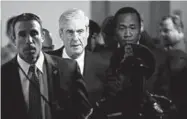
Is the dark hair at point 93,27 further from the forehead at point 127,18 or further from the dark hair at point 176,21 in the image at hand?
the dark hair at point 176,21

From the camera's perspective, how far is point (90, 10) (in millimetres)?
1797

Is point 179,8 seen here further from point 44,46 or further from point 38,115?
point 38,115

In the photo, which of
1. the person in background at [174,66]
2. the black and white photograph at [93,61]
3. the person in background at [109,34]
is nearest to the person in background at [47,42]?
the black and white photograph at [93,61]

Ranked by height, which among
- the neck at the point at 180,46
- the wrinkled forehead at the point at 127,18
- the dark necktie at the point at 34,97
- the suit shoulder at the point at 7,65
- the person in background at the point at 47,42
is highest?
the wrinkled forehead at the point at 127,18

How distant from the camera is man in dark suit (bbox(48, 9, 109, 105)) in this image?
1.78 metres

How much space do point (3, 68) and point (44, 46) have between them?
0.22 meters

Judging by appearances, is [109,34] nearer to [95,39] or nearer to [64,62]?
[95,39]

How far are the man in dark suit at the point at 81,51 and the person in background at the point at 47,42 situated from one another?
3cm

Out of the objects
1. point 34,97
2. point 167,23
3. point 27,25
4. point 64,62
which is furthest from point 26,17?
point 167,23

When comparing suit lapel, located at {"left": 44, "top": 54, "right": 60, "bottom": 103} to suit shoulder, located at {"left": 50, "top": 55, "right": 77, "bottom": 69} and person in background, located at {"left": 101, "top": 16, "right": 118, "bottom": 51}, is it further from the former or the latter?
person in background, located at {"left": 101, "top": 16, "right": 118, "bottom": 51}

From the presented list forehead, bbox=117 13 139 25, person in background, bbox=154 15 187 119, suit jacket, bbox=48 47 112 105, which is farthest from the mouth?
person in background, bbox=154 15 187 119

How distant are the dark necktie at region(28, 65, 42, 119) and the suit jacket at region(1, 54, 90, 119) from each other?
0.11 feet

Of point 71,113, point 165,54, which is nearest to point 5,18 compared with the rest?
point 71,113

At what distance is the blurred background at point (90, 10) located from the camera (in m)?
1.78
